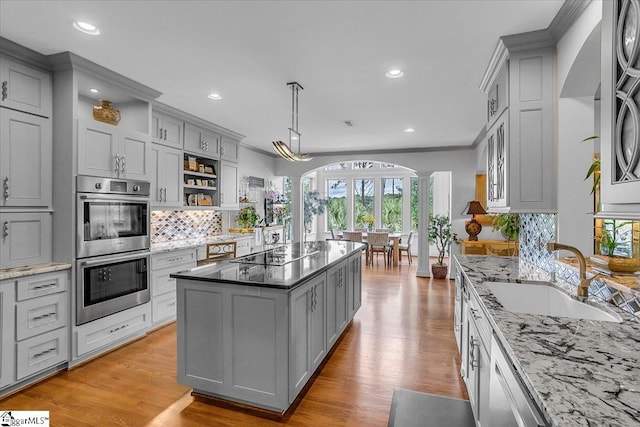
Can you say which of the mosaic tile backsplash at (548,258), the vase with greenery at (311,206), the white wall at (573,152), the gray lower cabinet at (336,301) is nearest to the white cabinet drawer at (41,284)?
the gray lower cabinet at (336,301)

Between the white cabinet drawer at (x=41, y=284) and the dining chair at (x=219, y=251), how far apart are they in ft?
5.63

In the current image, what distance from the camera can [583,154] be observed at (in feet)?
7.48

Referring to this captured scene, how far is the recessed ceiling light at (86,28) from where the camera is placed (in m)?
2.30

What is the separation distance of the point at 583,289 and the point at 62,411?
335 cm

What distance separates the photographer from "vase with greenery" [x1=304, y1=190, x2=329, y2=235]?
32.7ft

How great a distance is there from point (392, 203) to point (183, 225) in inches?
255

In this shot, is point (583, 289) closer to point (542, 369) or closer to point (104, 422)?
point (542, 369)

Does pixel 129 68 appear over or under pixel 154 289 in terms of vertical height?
over

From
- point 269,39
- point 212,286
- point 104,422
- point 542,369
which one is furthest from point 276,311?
point 269,39

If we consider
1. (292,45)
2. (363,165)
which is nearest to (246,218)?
(292,45)

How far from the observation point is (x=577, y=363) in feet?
3.35

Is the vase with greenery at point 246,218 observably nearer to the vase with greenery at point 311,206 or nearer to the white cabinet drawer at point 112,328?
the white cabinet drawer at point 112,328

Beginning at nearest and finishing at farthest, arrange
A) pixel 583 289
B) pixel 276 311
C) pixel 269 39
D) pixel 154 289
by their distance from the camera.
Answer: pixel 583 289 < pixel 276 311 < pixel 269 39 < pixel 154 289

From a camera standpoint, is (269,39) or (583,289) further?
(269,39)
